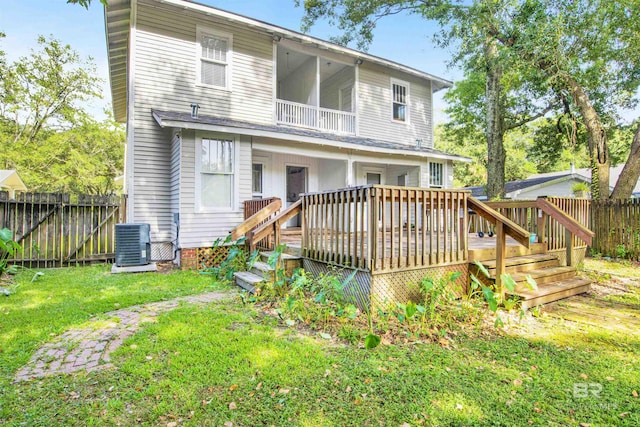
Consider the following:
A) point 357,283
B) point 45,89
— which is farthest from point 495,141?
point 45,89

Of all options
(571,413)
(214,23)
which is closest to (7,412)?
(571,413)

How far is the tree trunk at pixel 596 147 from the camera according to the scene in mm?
10891

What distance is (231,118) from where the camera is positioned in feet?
30.8

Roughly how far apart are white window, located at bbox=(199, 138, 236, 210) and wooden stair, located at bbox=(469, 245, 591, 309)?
566 cm

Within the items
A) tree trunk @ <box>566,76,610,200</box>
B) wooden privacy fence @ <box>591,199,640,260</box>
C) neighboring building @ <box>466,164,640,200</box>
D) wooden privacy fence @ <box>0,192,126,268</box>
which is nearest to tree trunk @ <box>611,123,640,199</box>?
tree trunk @ <box>566,76,610,200</box>

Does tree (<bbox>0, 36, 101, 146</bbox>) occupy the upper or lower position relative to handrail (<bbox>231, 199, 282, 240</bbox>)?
upper

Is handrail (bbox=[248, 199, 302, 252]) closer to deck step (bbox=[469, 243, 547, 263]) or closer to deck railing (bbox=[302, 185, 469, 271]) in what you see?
deck railing (bbox=[302, 185, 469, 271])

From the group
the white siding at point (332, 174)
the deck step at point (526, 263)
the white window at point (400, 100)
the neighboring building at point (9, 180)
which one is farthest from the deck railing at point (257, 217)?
the neighboring building at point (9, 180)

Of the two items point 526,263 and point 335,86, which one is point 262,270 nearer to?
point 526,263

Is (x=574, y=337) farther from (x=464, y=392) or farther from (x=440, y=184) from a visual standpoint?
(x=440, y=184)

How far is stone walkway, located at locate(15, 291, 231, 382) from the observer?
2.88 meters

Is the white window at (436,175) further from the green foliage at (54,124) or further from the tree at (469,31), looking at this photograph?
the green foliage at (54,124)

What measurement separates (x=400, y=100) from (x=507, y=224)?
9.39 m

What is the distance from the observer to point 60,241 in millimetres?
7652
